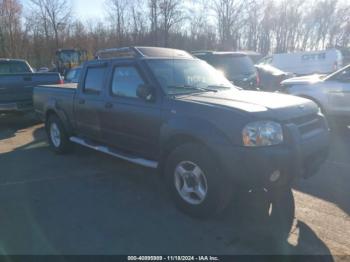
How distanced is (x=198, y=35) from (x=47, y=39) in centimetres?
2303

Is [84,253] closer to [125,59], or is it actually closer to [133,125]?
[133,125]

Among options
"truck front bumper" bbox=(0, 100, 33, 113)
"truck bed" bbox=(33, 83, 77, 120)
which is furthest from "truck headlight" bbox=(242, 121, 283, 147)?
"truck front bumper" bbox=(0, 100, 33, 113)

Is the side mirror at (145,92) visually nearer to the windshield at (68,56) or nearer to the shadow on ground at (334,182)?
the shadow on ground at (334,182)

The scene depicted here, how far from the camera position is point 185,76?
173 inches

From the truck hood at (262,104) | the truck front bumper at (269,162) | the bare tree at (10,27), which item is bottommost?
the truck front bumper at (269,162)

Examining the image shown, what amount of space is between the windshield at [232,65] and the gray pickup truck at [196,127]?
4072 mm

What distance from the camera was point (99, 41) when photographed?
4662 cm

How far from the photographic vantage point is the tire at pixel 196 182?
3289mm

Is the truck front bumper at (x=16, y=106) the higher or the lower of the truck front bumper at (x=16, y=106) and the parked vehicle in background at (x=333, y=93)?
the lower

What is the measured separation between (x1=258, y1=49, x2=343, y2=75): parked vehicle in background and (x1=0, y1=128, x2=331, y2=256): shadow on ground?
1740 centimetres

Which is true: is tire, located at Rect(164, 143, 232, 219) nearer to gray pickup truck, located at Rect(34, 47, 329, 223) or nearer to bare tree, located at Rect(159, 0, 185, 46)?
gray pickup truck, located at Rect(34, 47, 329, 223)

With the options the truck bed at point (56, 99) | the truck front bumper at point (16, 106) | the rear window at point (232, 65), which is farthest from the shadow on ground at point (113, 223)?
the rear window at point (232, 65)

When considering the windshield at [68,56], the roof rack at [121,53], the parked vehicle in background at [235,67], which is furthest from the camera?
the windshield at [68,56]

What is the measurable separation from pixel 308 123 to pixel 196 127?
1361 millimetres
